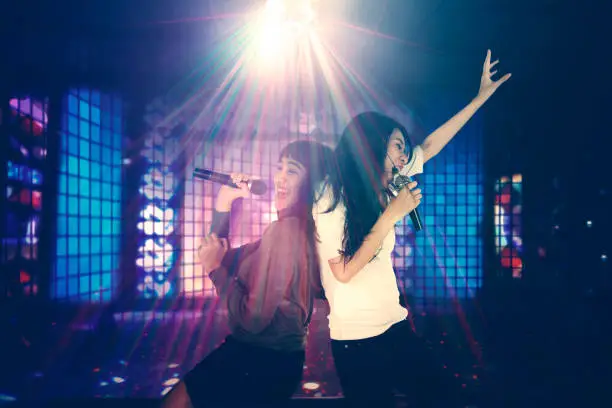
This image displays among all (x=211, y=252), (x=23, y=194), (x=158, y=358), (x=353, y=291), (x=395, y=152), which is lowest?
(x=158, y=358)

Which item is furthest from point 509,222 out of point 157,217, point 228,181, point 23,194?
point 23,194

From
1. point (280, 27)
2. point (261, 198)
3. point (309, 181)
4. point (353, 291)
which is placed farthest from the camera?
point (261, 198)

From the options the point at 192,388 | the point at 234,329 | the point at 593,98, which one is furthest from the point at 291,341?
the point at 593,98

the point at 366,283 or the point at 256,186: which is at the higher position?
the point at 256,186

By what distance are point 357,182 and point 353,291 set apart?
527mm

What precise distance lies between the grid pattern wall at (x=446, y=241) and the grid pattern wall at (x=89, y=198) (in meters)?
4.20

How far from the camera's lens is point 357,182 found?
179cm

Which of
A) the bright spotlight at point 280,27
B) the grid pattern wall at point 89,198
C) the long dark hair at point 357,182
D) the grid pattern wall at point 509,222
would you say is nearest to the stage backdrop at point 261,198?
the grid pattern wall at point 509,222

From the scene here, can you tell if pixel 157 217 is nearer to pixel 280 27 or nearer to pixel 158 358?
pixel 158 358

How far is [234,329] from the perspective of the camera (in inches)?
69.1

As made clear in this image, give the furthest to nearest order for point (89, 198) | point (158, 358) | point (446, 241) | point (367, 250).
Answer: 1. point (446, 241)
2. point (89, 198)
3. point (158, 358)
4. point (367, 250)

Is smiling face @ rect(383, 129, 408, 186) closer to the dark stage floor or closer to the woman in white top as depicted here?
the woman in white top

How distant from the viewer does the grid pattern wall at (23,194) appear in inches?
168

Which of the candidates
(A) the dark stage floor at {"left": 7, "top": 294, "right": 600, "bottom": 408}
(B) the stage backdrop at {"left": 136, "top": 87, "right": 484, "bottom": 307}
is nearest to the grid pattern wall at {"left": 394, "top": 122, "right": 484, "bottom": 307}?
(B) the stage backdrop at {"left": 136, "top": 87, "right": 484, "bottom": 307}
